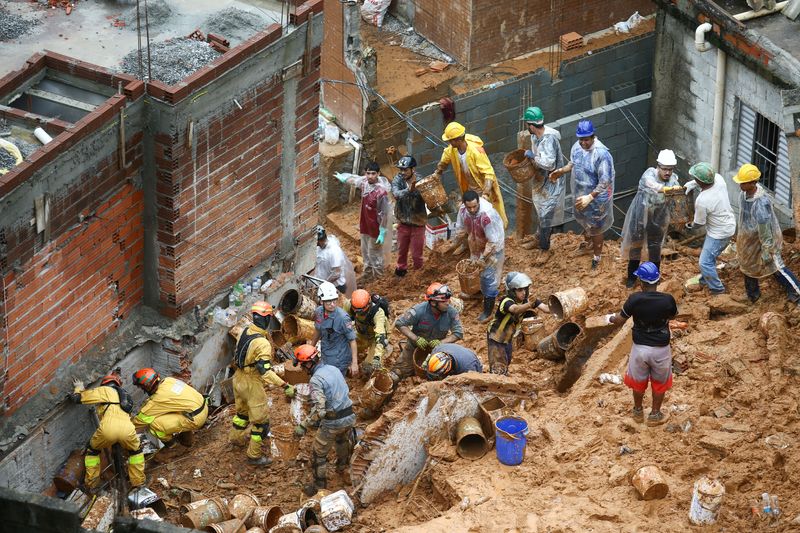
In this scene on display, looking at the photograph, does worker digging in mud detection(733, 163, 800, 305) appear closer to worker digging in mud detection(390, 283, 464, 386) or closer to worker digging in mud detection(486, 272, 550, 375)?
worker digging in mud detection(486, 272, 550, 375)

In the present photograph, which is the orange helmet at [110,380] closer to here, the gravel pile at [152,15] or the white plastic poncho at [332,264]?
the white plastic poncho at [332,264]

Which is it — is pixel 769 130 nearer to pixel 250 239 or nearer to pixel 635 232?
pixel 635 232

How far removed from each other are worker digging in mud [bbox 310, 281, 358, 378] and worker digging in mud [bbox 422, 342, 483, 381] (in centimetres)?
92

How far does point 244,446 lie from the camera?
50.0 ft

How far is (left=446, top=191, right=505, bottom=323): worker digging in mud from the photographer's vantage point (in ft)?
53.2

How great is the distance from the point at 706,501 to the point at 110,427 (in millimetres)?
5818

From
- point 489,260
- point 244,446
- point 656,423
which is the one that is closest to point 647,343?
point 656,423

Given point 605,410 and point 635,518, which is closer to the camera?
point 635,518

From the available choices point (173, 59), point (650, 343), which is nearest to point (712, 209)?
point (650, 343)

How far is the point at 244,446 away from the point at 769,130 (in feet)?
26.0

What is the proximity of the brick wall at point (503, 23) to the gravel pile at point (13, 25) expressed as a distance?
6795 millimetres

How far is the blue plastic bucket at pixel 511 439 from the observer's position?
13461mm

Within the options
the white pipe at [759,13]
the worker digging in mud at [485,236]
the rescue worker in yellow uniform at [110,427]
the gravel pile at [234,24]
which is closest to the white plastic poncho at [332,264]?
the worker digging in mud at [485,236]

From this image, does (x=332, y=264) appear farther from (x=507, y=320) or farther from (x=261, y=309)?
(x=507, y=320)
